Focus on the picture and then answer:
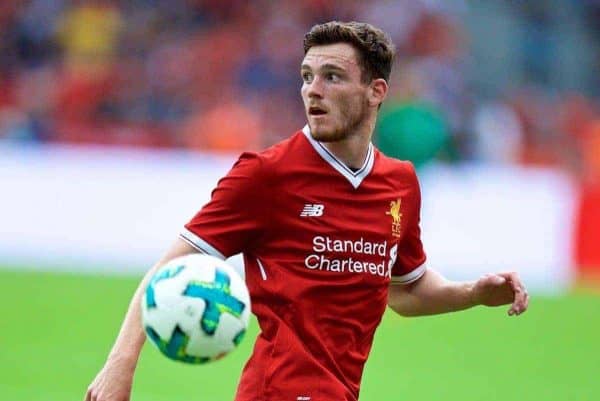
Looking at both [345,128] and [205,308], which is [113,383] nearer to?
[205,308]

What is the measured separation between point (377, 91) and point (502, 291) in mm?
1003

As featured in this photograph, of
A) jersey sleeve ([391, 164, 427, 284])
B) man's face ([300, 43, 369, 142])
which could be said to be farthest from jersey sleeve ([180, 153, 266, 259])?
jersey sleeve ([391, 164, 427, 284])

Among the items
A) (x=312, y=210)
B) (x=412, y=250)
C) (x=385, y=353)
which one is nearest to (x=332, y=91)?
(x=312, y=210)

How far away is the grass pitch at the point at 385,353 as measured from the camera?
38.4 feet

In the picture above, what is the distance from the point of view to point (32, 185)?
1881cm

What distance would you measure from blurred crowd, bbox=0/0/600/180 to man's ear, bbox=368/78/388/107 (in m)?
14.1

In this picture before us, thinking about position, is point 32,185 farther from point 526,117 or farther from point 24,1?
point 526,117

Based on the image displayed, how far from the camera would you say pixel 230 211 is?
18.4 ft

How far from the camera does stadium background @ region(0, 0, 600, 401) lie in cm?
1327

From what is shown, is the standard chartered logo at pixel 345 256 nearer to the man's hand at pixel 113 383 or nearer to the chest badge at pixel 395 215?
the chest badge at pixel 395 215

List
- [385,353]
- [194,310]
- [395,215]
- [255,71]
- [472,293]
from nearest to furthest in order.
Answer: [194,310] → [395,215] → [472,293] → [385,353] → [255,71]

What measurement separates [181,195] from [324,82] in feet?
43.4

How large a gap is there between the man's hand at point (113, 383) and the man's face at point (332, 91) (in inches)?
47.2

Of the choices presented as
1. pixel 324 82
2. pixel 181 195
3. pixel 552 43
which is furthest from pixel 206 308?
pixel 552 43
